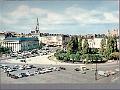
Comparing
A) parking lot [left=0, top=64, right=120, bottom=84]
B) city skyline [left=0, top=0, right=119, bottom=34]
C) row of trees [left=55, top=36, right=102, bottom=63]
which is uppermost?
city skyline [left=0, top=0, right=119, bottom=34]

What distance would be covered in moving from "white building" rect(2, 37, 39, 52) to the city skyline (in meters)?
0.17

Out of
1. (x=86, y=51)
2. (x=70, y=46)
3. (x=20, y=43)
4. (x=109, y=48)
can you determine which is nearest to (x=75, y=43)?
(x=70, y=46)

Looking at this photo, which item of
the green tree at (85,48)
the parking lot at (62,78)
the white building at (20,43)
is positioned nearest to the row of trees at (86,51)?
the green tree at (85,48)

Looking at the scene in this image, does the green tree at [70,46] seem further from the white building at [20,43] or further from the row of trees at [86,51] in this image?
the white building at [20,43]

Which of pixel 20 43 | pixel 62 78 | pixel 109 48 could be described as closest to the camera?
pixel 62 78

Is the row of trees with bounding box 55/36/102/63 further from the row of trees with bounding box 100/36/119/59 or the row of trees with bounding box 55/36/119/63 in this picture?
the row of trees with bounding box 100/36/119/59

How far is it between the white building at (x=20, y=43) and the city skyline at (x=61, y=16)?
0.17 m

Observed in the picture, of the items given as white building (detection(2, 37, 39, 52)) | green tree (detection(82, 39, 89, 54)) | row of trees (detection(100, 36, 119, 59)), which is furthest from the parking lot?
white building (detection(2, 37, 39, 52))

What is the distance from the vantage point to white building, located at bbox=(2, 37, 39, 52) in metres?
4.81

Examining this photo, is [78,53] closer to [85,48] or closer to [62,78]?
[85,48]

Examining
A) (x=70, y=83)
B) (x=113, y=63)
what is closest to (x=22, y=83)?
(x=70, y=83)

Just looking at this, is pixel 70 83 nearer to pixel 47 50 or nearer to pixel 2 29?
pixel 47 50

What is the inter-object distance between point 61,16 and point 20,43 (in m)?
0.84

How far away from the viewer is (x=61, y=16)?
465cm
